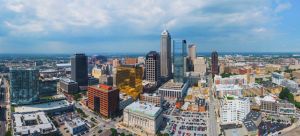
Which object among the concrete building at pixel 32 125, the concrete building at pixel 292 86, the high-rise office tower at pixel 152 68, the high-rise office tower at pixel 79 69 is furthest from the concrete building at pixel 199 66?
the concrete building at pixel 32 125

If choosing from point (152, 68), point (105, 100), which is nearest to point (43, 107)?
point (105, 100)

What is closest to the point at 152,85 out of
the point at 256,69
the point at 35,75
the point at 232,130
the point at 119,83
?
the point at 119,83

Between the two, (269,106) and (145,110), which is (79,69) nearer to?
(145,110)

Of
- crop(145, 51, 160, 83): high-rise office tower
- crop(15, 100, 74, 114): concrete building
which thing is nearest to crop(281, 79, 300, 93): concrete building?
crop(145, 51, 160, 83): high-rise office tower

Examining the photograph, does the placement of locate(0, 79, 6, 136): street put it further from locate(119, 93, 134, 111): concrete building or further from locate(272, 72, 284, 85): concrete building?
locate(272, 72, 284, 85): concrete building

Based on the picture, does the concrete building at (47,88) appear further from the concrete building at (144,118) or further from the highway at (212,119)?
the highway at (212,119)

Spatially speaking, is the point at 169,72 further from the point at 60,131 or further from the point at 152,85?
the point at 60,131
